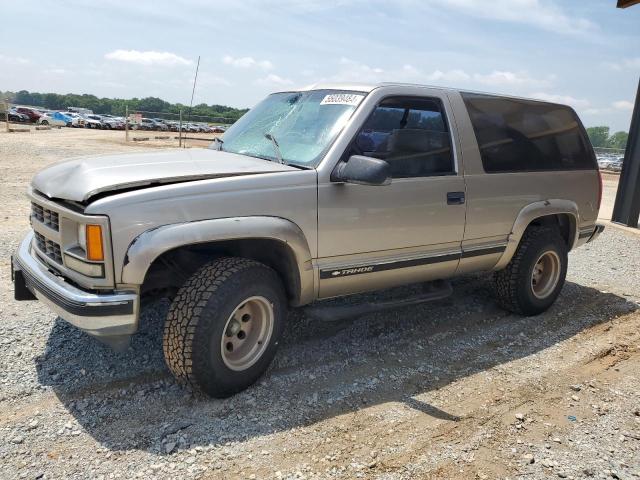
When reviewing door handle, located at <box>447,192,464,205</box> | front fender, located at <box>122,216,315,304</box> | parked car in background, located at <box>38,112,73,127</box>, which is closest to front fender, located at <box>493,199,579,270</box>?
door handle, located at <box>447,192,464,205</box>

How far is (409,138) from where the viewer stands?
3.92 m

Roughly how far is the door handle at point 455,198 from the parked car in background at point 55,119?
47.5 metres

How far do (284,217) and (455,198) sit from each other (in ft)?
5.06

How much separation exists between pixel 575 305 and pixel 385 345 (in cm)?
256

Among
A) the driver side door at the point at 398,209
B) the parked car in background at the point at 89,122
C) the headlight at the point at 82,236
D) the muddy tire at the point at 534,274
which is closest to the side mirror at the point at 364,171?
the driver side door at the point at 398,209

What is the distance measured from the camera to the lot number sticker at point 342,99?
12.3 ft

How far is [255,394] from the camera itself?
11.1 ft

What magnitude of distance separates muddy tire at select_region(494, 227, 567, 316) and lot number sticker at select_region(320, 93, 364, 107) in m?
2.21

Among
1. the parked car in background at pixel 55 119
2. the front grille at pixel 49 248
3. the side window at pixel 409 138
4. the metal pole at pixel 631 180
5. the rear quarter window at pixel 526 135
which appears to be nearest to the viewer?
the front grille at pixel 49 248

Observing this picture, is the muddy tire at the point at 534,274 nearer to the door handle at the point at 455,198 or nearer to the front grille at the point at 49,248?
the door handle at the point at 455,198

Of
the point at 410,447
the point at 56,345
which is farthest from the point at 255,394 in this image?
the point at 56,345

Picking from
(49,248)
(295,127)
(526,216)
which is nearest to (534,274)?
(526,216)

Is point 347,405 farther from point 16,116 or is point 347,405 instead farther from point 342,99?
point 16,116

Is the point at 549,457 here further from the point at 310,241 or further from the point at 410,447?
the point at 310,241
